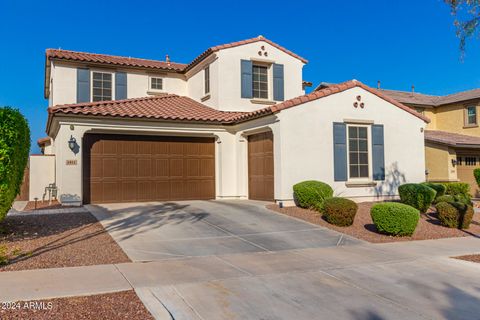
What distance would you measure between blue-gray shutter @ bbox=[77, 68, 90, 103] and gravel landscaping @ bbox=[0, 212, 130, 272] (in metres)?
8.06

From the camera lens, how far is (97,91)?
1848 centimetres

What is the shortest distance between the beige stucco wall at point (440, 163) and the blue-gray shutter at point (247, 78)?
10.7m

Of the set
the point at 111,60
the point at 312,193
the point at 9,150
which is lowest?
the point at 312,193

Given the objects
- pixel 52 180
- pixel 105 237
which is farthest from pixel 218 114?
pixel 105 237

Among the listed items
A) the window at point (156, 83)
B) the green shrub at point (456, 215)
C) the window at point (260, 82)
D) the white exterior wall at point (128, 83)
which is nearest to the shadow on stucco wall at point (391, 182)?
the green shrub at point (456, 215)

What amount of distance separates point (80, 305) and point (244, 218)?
7.04m

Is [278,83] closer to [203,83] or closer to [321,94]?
[203,83]

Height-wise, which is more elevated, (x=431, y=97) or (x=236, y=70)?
(x=431, y=97)

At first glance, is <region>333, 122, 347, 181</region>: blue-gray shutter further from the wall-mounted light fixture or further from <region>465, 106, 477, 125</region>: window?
<region>465, 106, 477, 125</region>: window

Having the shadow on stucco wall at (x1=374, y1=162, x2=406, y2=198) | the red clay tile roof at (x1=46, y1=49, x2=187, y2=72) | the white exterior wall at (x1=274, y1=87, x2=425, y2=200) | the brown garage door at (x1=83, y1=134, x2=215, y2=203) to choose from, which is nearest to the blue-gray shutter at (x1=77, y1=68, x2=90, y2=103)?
the red clay tile roof at (x1=46, y1=49, x2=187, y2=72)

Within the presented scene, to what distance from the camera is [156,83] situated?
2003 cm

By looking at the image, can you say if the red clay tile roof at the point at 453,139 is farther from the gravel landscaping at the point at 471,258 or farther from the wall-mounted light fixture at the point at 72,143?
the wall-mounted light fixture at the point at 72,143

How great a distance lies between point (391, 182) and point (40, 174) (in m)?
13.0

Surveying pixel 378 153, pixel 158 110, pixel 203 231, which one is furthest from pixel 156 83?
pixel 203 231
